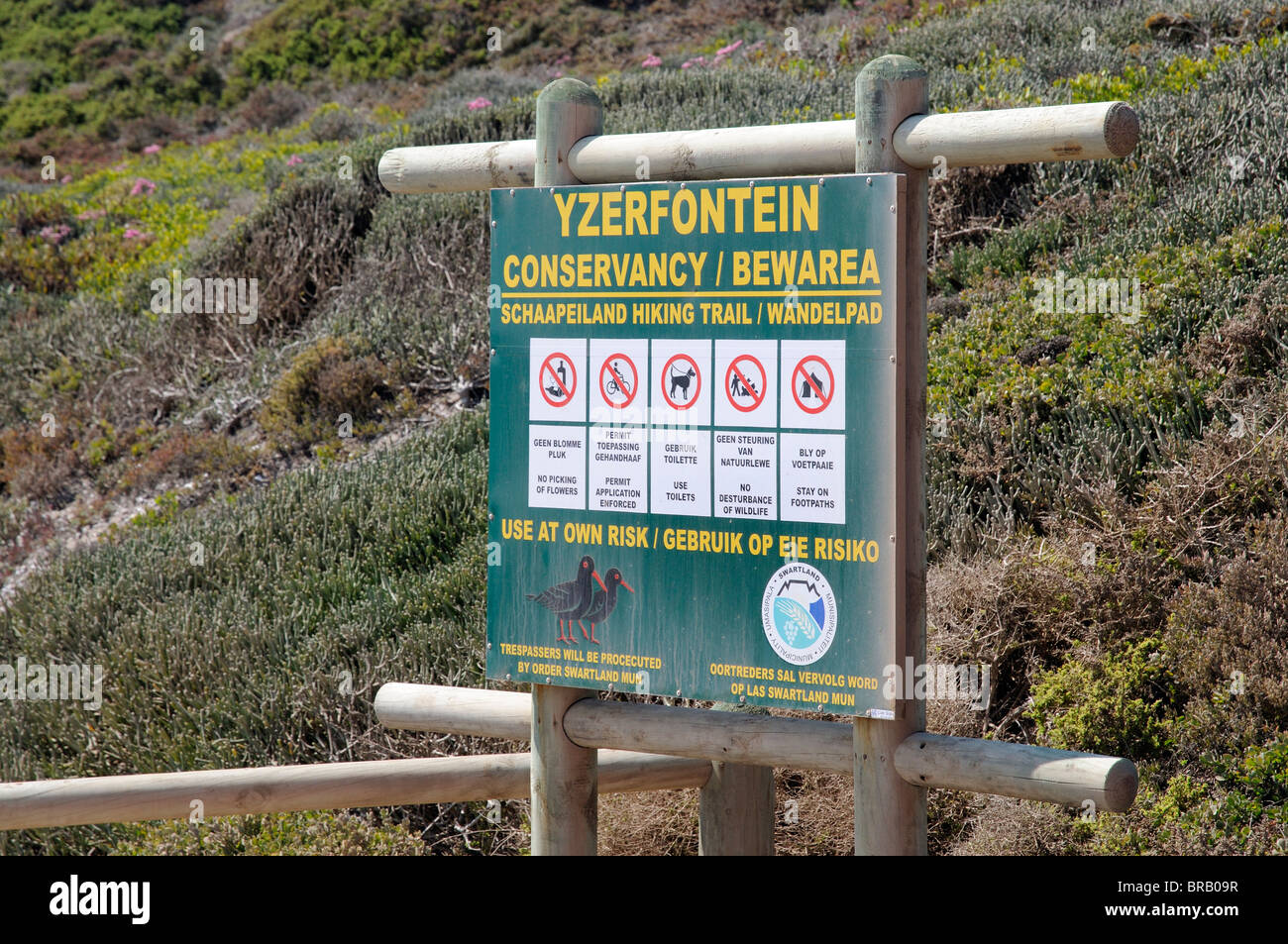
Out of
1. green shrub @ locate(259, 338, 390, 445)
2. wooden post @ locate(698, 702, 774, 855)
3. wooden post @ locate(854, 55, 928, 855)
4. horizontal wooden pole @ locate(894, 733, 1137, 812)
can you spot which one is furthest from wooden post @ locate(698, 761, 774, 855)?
green shrub @ locate(259, 338, 390, 445)

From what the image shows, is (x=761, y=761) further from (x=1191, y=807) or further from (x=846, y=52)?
(x=846, y=52)

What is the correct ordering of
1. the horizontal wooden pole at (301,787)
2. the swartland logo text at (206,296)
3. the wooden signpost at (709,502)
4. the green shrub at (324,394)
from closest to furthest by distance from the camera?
the wooden signpost at (709,502) < the horizontal wooden pole at (301,787) < the green shrub at (324,394) < the swartland logo text at (206,296)

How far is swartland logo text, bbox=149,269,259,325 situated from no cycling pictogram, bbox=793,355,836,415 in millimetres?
8609

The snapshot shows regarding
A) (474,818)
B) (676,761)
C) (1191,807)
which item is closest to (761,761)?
(676,761)

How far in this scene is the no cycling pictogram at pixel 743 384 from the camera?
3.18m

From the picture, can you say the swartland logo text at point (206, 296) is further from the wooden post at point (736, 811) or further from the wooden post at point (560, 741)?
the wooden post at point (736, 811)

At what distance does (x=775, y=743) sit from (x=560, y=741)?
0.65 meters

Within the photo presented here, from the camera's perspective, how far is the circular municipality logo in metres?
3.10

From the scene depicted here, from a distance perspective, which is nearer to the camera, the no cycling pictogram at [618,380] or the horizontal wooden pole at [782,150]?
the horizontal wooden pole at [782,150]

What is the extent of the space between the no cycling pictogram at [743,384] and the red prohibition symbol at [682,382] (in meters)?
0.09

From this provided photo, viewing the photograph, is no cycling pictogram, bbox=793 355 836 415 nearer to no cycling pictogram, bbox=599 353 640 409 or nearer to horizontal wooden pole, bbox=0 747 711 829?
no cycling pictogram, bbox=599 353 640 409

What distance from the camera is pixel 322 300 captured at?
35.5 ft

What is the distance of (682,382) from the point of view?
3299mm

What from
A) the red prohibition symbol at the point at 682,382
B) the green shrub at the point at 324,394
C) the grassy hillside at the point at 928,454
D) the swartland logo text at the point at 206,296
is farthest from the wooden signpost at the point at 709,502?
the swartland logo text at the point at 206,296
